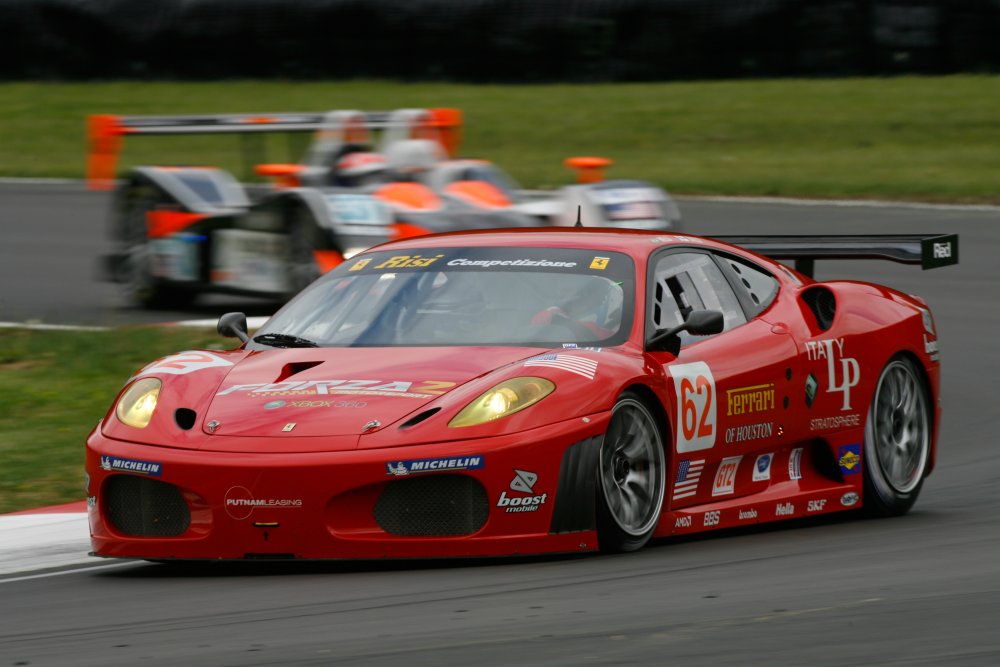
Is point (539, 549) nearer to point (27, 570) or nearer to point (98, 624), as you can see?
point (98, 624)

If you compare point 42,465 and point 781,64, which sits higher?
point 781,64

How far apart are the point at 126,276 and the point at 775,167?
42.2 ft

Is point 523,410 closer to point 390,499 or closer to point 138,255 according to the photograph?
point 390,499

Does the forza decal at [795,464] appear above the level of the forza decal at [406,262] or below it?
below

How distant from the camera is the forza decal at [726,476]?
7020 mm

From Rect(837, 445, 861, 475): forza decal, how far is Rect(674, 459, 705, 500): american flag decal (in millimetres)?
Result: 1019

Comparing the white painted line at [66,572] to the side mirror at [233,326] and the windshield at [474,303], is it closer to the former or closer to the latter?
the windshield at [474,303]

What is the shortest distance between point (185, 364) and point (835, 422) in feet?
8.89

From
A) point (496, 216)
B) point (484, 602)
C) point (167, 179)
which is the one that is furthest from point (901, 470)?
point (167, 179)

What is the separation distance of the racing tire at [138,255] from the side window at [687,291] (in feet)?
27.1

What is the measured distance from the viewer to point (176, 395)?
6.44 m

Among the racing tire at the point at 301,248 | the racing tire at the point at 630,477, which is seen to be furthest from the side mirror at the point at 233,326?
the racing tire at the point at 301,248

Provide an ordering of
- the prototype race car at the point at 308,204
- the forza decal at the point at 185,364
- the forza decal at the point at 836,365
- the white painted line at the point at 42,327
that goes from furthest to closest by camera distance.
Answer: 1. the prototype race car at the point at 308,204
2. the white painted line at the point at 42,327
3. the forza decal at the point at 836,365
4. the forza decal at the point at 185,364

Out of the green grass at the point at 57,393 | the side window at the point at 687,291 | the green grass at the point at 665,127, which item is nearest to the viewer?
the side window at the point at 687,291
